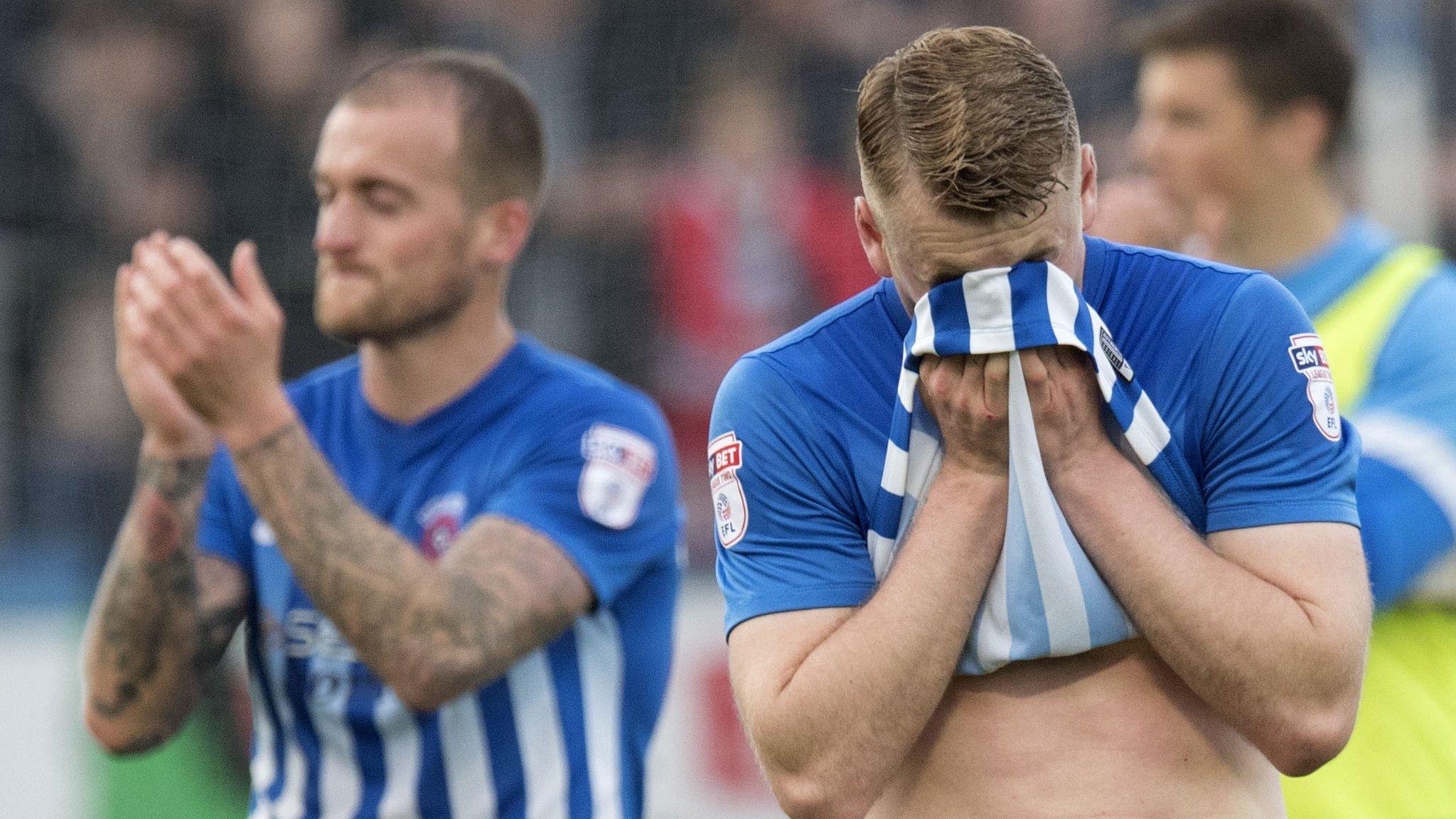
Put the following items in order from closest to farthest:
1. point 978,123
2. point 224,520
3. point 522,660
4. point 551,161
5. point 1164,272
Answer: point 978,123 < point 1164,272 < point 522,660 < point 224,520 < point 551,161

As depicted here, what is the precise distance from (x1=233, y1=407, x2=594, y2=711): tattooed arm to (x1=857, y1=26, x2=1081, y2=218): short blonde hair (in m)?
1.42

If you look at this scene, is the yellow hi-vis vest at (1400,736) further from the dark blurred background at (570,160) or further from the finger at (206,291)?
the dark blurred background at (570,160)

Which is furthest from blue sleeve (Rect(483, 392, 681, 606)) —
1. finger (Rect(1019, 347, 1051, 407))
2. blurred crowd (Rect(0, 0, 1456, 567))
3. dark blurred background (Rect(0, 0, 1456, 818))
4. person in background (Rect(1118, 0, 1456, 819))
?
blurred crowd (Rect(0, 0, 1456, 567))

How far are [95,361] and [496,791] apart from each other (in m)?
3.63

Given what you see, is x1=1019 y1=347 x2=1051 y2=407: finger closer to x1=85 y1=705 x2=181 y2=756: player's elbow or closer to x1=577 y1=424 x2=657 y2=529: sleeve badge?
x1=577 y1=424 x2=657 y2=529: sleeve badge


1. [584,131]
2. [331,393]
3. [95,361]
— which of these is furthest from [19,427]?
[331,393]

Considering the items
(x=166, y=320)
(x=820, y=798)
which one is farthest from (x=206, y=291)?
(x=820, y=798)

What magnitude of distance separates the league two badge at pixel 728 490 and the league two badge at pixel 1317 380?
637 millimetres

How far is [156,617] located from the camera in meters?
3.20

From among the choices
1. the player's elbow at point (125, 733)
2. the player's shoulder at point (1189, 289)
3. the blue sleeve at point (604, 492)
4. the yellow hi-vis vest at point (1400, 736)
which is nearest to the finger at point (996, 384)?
the player's shoulder at point (1189, 289)

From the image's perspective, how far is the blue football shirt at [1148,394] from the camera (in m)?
1.84

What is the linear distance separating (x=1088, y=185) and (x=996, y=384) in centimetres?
30

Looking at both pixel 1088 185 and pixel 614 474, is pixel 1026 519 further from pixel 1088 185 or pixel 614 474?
pixel 614 474

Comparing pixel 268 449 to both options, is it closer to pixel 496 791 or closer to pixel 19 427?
pixel 496 791
